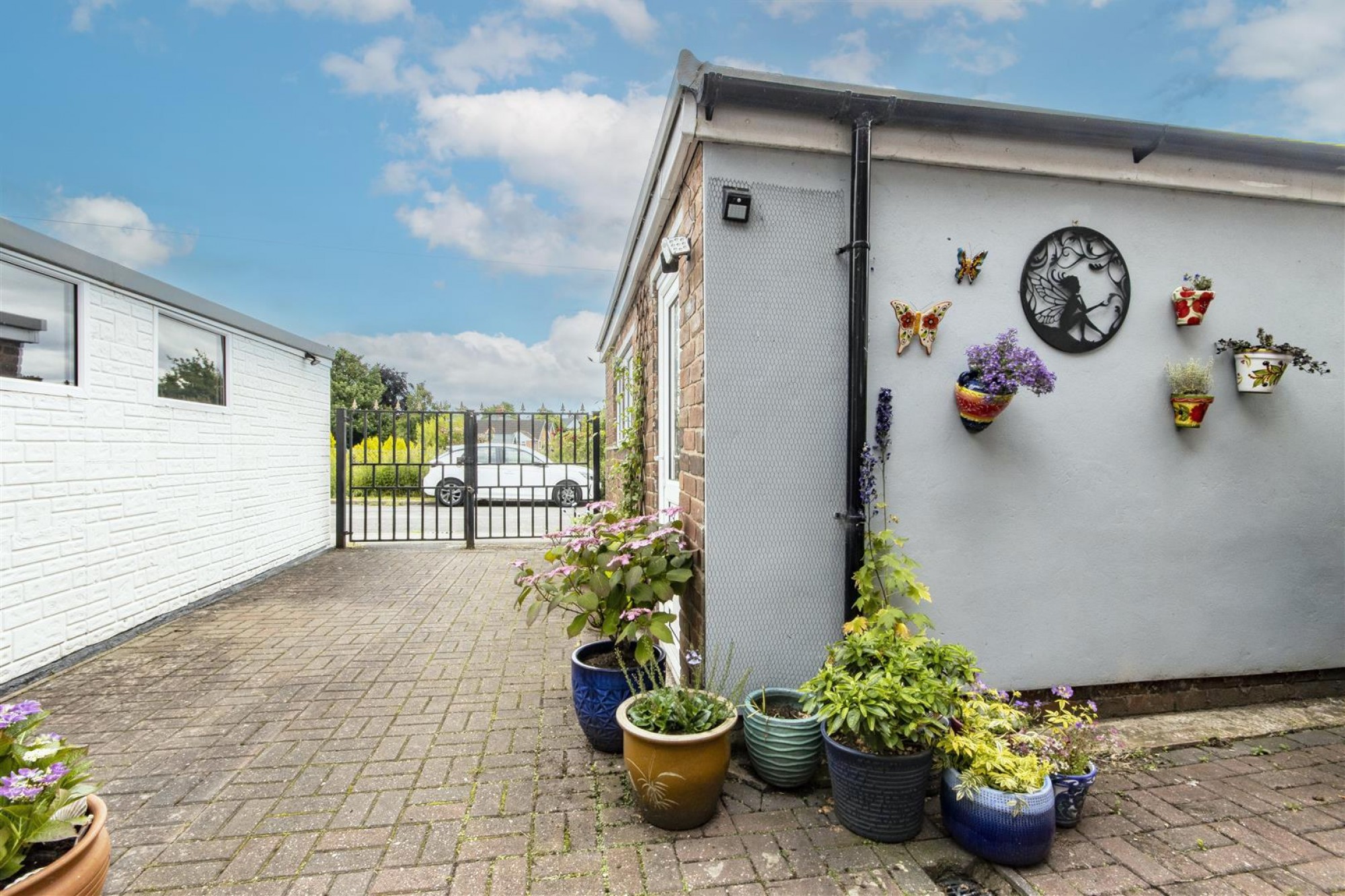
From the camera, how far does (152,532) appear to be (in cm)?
478

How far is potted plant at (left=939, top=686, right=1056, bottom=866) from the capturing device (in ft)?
6.54

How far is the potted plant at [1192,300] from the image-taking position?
9.75ft

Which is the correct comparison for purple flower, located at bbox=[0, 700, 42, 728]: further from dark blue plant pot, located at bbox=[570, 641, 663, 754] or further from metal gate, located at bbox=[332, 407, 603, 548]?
metal gate, located at bbox=[332, 407, 603, 548]

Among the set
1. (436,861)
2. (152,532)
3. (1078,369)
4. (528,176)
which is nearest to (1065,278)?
(1078,369)

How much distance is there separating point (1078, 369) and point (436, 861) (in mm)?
3414

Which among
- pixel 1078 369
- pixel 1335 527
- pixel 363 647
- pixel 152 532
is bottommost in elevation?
pixel 363 647

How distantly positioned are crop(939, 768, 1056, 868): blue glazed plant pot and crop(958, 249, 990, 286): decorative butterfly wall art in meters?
2.08

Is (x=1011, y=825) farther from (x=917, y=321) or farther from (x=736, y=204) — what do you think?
(x=736, y=204)

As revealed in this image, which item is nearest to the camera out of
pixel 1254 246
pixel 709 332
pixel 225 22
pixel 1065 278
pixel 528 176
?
pixel 709 332

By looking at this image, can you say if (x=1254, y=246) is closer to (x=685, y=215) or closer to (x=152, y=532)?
(x=685, y=215)

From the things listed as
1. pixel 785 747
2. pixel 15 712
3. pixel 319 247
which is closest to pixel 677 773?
pixel 785 747

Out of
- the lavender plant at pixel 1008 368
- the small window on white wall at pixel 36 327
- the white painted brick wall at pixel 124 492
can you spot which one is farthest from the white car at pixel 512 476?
the lavender plant at pixel 1008 368

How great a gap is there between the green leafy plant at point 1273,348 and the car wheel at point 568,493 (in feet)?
25.3

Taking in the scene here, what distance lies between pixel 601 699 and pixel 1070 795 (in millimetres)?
1845
